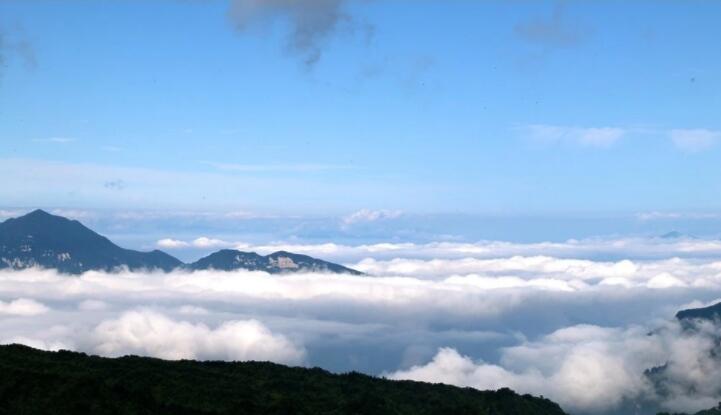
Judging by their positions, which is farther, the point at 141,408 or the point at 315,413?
the point at 315,413

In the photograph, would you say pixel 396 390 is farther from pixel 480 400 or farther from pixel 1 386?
pixel 1 386

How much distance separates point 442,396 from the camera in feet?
376

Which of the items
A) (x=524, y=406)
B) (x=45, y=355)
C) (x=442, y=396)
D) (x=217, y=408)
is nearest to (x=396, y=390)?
(x=442, y=396)

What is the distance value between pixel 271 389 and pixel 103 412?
85.7ft

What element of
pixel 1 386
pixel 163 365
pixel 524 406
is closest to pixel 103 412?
pixel 1 386

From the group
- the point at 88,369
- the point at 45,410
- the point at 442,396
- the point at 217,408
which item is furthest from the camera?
the point at 442,396

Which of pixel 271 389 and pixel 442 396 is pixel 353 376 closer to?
pixel 442 396

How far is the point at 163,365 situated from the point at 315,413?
25.0m

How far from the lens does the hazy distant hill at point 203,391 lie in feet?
270

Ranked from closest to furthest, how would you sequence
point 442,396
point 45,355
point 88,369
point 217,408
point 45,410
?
point 45,410 → point 217,408 → point 88,369 → point 45,355 → point 442,396

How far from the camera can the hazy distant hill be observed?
270 ft

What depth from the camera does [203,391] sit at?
297 feet

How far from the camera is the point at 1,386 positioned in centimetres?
8194

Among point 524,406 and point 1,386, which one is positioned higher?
point 1,386
